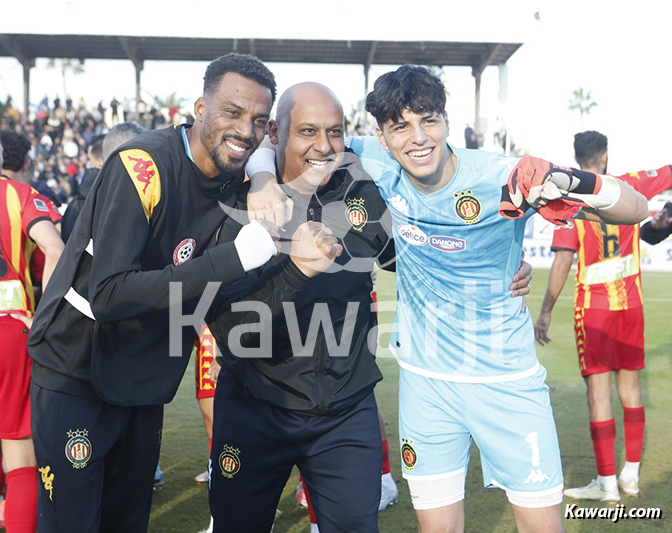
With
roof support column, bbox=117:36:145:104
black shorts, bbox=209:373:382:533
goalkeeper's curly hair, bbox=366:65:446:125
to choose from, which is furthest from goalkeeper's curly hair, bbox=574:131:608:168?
roof support column, bbox=117:36:145:104

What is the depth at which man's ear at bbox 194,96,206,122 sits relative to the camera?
109 inches

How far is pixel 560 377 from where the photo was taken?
773 centimetres

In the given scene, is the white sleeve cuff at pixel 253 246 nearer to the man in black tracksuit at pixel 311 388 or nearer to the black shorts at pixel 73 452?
the man in black tracksuit at pixel 311 388

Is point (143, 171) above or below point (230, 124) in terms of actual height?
below

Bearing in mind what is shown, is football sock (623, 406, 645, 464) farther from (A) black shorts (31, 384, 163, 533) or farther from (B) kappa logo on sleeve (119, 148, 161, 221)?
(B) kappa logo on sleeve (119, 148, 161, 221)

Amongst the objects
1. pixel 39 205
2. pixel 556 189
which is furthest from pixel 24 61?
pixel 556 189

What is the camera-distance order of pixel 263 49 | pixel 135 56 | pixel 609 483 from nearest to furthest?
1. pixel 609 483
2. pixel 263 49
3. pixel 135 56

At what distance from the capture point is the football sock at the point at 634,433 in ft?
15.5

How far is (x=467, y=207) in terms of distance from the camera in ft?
9.55

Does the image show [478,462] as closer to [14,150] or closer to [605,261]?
[605,261]

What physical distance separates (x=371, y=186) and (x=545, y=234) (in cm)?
1484

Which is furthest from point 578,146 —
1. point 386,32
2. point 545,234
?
point 386,32

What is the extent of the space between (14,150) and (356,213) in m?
2.50

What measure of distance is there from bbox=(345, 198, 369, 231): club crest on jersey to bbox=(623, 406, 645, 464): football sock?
2.82 meters
